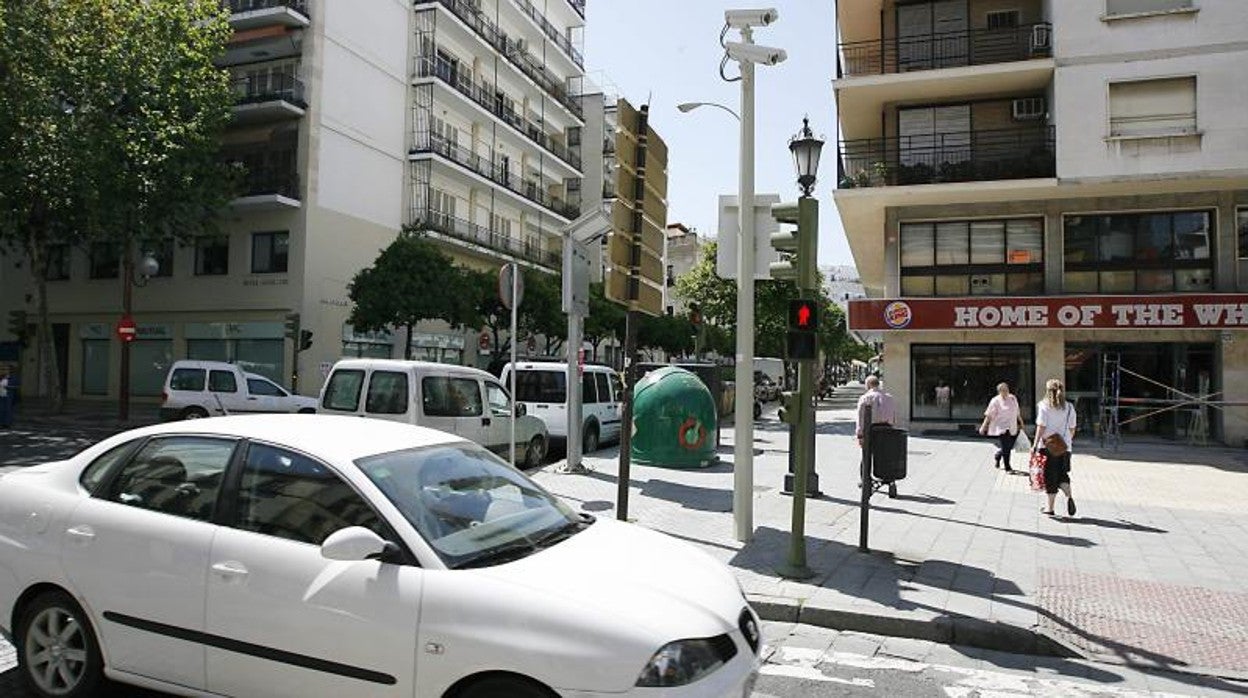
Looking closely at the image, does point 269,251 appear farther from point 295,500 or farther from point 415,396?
point 295,500

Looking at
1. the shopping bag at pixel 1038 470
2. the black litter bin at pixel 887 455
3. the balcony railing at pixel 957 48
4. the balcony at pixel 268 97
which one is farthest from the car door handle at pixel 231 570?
the balcony at pixel 268 97

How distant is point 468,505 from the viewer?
3.77 meters

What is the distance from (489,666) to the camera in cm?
294

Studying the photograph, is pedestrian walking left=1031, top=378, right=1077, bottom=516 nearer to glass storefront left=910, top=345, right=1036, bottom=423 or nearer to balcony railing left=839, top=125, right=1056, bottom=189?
glass storefront left=910, top=345, right=1036, bottom=423

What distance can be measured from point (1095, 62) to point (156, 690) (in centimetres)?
2354

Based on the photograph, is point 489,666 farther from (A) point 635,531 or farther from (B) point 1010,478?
(B) point 1010,478

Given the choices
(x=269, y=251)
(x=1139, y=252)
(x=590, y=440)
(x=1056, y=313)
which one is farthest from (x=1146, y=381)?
→ (x=269, y=251)

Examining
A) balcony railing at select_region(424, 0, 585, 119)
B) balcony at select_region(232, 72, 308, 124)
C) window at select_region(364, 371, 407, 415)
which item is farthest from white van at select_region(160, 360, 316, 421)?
balcony railing at select_region(424, 0, 585, 119)

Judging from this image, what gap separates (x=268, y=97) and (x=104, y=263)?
36.9 ft

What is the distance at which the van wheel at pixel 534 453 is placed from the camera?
13.5 metres

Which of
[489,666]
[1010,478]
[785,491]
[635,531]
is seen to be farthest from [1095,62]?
[489,666]

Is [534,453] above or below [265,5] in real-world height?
below

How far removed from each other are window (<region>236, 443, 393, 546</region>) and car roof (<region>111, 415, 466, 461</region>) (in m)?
0.07

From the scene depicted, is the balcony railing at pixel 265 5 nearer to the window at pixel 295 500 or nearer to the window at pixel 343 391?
the window at pixel 343 391
